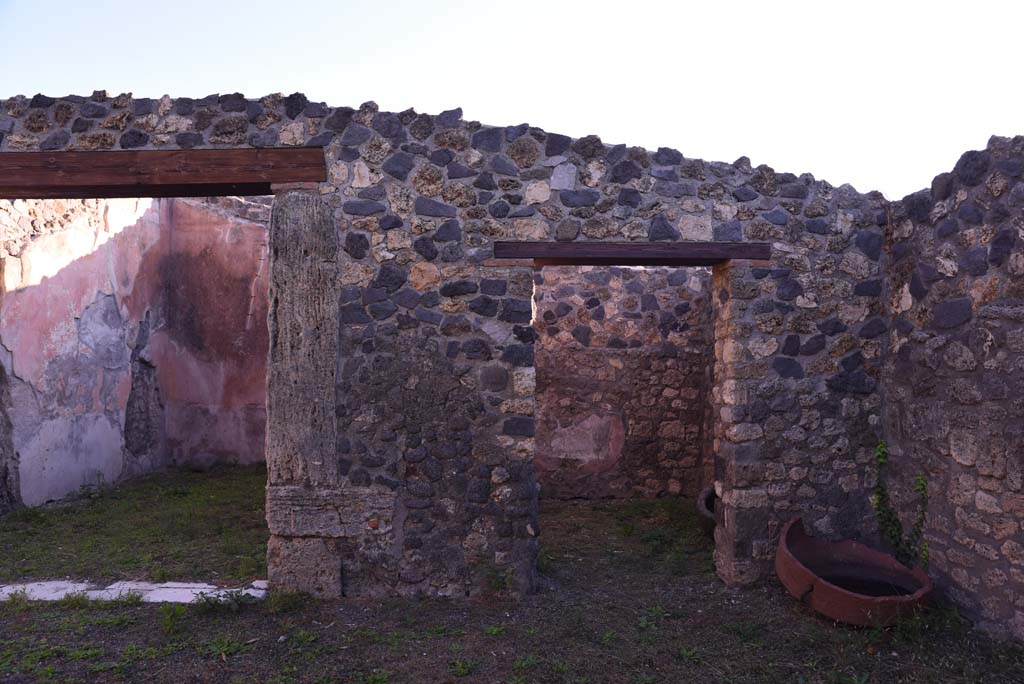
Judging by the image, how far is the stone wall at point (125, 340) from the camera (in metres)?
6.34

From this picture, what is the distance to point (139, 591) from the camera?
4324 millimetres

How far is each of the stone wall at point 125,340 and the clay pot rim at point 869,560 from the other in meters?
6.13

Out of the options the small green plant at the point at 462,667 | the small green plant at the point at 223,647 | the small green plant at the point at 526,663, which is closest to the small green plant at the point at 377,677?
the small green plant at the point at 462,667

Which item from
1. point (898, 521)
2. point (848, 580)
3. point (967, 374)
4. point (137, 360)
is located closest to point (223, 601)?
point (848, 580)

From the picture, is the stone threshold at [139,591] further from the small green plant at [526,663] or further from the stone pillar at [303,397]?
the small green plant at [526,663]

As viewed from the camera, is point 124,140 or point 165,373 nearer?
point 124,140

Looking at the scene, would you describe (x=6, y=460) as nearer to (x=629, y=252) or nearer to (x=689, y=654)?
(x=629, y=252)

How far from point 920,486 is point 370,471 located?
319cm

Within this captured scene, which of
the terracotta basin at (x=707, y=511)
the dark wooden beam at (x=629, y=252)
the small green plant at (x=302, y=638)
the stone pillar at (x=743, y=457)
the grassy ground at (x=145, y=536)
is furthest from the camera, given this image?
the terracotta basin at (x=707, y=511)

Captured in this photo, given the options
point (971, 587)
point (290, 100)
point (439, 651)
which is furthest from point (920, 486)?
point (290, 100)

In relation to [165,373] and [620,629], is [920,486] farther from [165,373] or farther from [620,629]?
[165,373]

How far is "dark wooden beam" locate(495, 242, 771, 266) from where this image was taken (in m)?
4.32

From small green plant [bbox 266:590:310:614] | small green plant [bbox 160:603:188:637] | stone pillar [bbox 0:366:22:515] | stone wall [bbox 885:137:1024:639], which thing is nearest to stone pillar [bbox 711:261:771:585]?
stone wall [bbox 885:137:1024:639]

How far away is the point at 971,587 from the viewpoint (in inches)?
148
